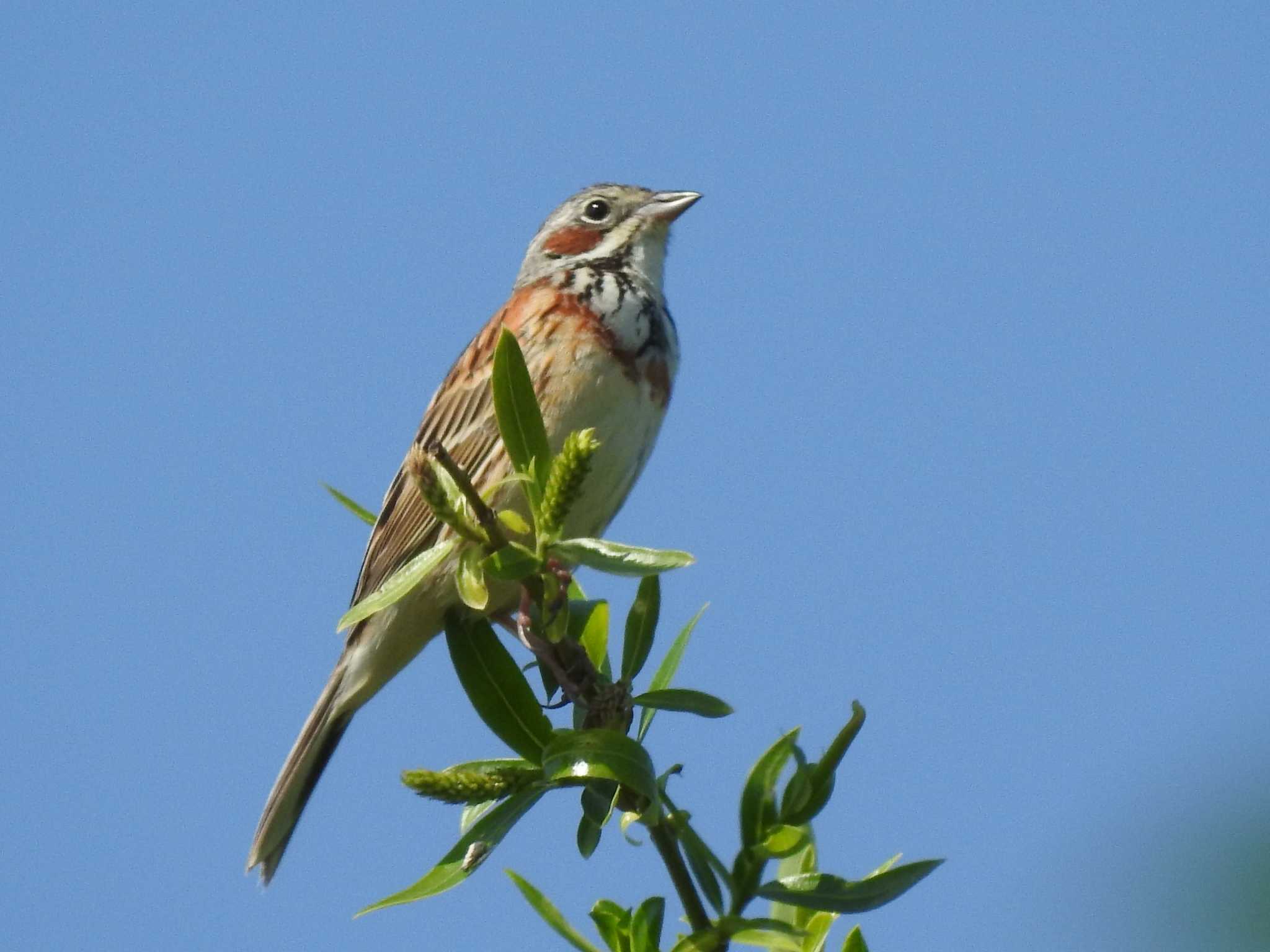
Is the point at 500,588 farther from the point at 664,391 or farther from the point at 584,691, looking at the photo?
the point at 584,691

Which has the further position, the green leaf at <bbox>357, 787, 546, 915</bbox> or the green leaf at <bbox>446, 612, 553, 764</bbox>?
the green leaf at <bbox>446, 612, 553, 764</bbox>

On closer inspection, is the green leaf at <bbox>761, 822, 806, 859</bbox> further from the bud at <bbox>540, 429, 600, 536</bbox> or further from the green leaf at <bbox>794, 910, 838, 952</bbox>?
the bud at <bbox>540, 429, 600, 536</bbox>

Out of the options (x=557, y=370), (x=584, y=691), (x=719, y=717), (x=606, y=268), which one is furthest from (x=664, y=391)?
(x=719, y=717)

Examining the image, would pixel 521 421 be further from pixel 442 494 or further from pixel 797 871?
pixel 797 871

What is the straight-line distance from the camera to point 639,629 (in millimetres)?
3184

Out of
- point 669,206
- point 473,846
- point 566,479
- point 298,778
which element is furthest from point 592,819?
point 669,206

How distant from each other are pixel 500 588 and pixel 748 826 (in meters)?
2.13

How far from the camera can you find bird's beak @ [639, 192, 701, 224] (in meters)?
5.99

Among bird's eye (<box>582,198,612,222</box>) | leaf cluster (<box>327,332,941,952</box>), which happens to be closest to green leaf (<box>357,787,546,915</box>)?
leaf cluster (<box>327,332,941,952</box>)

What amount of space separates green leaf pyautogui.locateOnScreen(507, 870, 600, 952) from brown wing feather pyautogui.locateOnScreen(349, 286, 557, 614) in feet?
8.16

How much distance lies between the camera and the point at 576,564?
271 centimetres

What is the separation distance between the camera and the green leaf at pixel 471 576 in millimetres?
2721

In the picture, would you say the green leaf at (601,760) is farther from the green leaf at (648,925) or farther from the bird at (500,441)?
the bird at (500,441)

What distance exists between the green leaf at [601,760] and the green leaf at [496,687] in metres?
0.12
